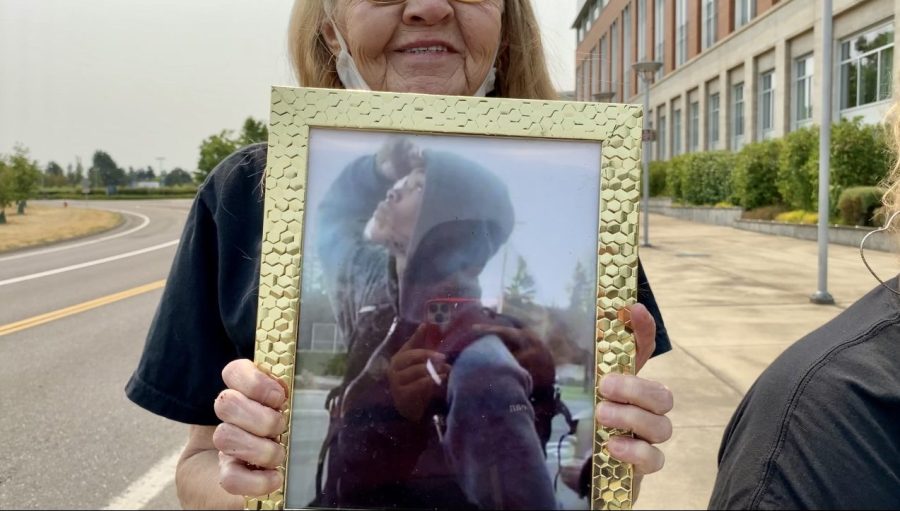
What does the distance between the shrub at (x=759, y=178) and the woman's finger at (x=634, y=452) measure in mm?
15404

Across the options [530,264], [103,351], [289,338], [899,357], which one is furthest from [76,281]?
[103,351]

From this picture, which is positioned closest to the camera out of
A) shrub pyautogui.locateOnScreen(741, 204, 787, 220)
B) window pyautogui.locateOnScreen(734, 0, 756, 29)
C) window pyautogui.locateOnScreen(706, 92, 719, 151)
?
window pyautogui.locateOnScreen(734, 0, 756, 29)

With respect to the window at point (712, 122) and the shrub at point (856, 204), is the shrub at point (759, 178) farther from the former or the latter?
the window at point (712, 122)

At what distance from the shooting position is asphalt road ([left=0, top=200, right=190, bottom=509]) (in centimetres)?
108

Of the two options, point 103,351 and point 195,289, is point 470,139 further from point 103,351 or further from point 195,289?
point 103,351

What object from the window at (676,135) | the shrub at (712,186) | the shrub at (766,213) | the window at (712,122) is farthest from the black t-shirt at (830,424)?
the shrub at (766,213)

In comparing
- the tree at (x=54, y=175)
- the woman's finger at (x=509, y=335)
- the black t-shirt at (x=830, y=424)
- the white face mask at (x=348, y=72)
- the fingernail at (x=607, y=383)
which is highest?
the white face mask at (x=348, y=72)

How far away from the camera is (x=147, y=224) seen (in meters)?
1.24

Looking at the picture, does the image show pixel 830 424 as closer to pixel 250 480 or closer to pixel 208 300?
pixel 250 480

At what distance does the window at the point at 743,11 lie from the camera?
1743mm

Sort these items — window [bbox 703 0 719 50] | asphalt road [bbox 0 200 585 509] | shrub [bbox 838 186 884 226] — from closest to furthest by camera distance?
1. asphalt road [bbox 0 200 585 509]
2. window [bbox 703 0 719 50]
3. shrub [bbox 838 186 884 226]

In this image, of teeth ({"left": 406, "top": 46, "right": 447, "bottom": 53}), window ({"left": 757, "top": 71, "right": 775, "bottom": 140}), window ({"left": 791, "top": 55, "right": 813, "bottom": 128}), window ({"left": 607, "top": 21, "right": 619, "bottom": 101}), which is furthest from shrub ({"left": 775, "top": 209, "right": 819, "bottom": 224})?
teeth ({"left": 406, "top": 46, "right": 447, "bottom": 53})

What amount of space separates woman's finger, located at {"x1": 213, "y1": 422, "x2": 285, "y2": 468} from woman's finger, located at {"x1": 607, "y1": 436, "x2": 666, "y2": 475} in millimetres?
387

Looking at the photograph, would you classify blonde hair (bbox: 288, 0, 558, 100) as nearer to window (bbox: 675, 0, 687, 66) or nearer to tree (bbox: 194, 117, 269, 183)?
tree (bbox: 194, 117, 269, 183)
